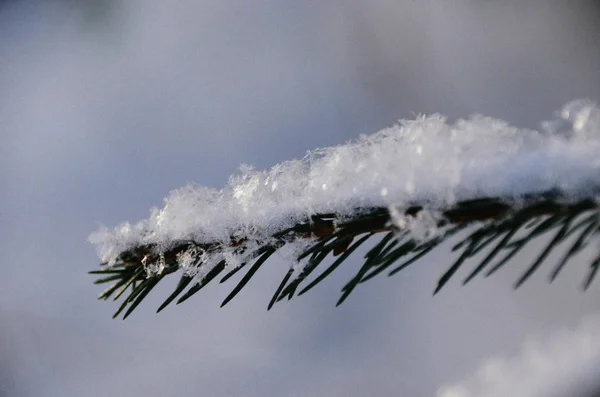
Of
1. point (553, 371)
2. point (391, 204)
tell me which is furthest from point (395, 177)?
point (553, 371)

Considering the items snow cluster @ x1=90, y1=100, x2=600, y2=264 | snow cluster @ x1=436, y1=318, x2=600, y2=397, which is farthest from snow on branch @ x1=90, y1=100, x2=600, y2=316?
snow cluster @ x1=436, y1=318, x2=600, y2=397

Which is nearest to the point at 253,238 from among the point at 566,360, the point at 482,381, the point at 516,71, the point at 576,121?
the point at 576,121

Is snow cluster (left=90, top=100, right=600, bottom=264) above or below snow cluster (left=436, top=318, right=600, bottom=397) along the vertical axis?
below

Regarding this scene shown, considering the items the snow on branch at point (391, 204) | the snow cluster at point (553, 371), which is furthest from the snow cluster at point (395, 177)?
the snow cluster at point (553, 371)

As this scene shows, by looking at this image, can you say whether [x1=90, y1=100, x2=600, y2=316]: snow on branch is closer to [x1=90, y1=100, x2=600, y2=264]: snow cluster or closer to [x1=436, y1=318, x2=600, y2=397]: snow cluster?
[x1=90, y1=100, x2=600, y2=264]: snow cluster

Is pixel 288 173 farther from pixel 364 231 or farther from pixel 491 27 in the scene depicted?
pixel 491 27

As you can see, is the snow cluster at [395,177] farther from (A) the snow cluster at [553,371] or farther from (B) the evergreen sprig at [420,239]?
(A) the snow cluster at [553,371]
